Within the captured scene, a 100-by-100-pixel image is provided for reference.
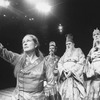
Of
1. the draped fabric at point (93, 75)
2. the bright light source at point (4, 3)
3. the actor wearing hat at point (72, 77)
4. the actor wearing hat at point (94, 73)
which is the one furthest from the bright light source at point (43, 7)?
the draped fabric at point (93, 75)

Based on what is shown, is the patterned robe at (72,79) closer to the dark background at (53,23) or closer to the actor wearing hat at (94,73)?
the actor wearing hat at (94,73)

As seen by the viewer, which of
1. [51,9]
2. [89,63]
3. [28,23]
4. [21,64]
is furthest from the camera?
[28,23]

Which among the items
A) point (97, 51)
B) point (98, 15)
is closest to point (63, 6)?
point (98, 15)

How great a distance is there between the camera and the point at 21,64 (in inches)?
75.5

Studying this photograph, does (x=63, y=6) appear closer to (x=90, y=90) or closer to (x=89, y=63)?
(x=89, y=63)

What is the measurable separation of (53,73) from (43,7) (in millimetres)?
2307

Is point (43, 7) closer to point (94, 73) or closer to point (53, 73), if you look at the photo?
point (94, 73)

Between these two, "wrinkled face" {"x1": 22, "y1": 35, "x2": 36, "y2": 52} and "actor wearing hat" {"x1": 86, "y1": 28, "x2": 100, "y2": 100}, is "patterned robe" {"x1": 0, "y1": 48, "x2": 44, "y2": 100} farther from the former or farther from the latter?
"actor wearing hat" {"x1": 86, "y1": 28, "x2": 100, "y2": 100}

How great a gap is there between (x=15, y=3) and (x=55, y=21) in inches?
42.6

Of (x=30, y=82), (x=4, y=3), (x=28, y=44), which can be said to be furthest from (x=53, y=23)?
(x=30, y=82)

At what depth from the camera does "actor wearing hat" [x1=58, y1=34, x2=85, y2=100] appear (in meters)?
3.47

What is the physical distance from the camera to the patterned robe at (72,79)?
3469mm

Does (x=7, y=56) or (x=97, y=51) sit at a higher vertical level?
(x=97, y=51)

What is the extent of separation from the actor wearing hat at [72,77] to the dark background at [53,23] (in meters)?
0.71
